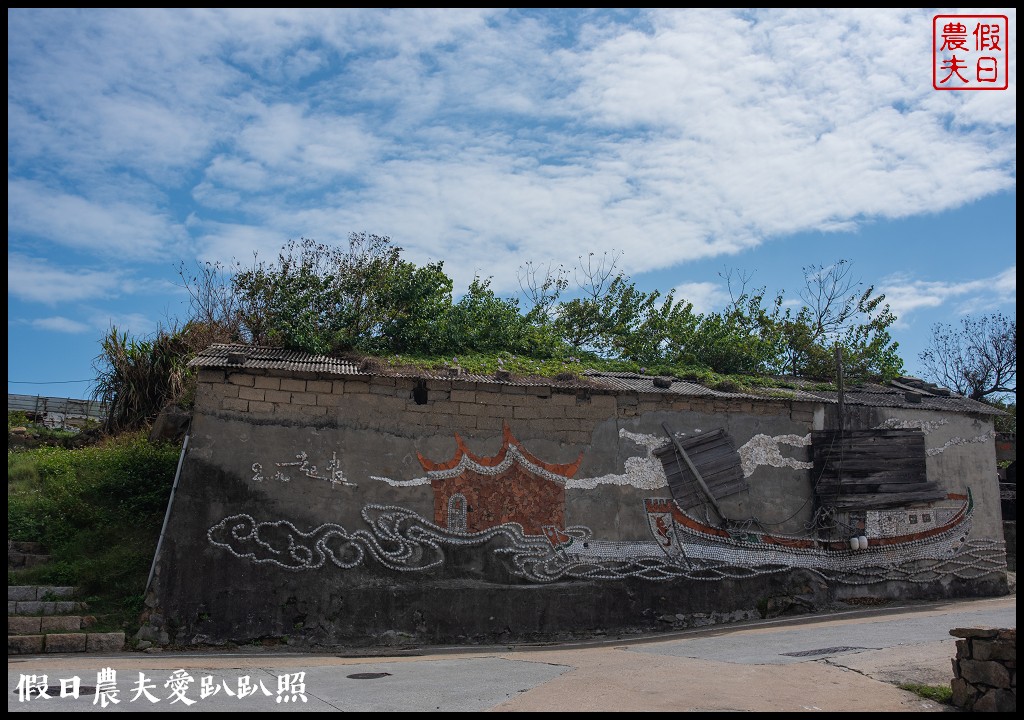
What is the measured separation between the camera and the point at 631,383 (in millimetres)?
12562

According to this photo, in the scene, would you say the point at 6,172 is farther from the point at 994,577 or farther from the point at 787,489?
the point at 994,577

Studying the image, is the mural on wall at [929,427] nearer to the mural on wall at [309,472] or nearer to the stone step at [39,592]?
the mural on wall at [309,472]

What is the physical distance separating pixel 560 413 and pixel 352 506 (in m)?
3.30

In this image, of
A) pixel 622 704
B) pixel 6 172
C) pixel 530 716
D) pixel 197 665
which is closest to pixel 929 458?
pixel 622 704

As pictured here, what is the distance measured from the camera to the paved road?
635cm

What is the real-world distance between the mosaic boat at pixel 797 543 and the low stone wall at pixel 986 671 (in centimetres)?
585

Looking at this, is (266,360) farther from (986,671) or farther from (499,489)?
(986,671)

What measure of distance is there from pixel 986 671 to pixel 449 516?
6730mm

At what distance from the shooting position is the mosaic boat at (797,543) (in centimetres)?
1211

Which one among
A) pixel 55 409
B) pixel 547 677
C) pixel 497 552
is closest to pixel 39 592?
pixel 497 552

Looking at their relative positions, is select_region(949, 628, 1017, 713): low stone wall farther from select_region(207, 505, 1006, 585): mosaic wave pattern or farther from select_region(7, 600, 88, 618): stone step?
select_region(7, 600, 88, 618): stone step

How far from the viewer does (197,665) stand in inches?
333

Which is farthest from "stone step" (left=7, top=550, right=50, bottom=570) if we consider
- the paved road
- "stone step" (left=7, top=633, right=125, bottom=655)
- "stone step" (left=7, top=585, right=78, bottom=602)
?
the paved road

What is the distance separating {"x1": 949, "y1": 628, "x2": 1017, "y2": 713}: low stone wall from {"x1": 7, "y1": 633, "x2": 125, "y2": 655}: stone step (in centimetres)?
860
